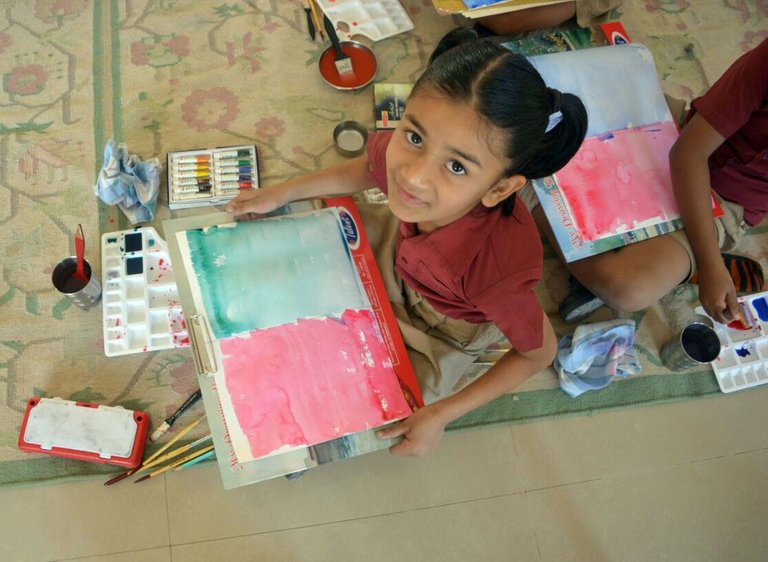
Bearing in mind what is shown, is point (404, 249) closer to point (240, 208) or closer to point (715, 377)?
point (240, 208)

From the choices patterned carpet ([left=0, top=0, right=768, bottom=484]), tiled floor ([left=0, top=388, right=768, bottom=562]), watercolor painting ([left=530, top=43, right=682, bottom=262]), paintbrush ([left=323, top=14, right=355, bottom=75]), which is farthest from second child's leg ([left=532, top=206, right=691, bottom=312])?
paintbrush ([left=323, top=14, right=355, bottom=75])

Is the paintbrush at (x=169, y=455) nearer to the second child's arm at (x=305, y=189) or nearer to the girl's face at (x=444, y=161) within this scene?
the second child's arm at (x=305, y=189)

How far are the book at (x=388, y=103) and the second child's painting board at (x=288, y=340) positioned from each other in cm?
41

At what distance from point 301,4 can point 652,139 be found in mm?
885

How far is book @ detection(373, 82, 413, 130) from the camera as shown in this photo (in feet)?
4.02

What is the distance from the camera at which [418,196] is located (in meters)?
0.63

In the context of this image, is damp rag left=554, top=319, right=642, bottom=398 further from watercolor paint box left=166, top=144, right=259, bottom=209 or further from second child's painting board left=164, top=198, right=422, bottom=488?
watercolor paint box left=166, top=144, right=259, bottom=209

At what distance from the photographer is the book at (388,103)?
48.3 inches

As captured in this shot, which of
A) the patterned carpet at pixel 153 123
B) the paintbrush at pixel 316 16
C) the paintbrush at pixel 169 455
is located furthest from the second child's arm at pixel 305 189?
the paintbrush at pixel 316 16

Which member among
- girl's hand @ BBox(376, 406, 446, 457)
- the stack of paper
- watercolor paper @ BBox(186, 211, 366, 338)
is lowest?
girl's hand @ BBox(376, 406, 446, 457)

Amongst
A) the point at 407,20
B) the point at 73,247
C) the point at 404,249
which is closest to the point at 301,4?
the point at 407,20

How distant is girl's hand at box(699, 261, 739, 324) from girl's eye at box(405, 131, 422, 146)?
658 millimetres

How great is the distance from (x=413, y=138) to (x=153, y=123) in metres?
0.81

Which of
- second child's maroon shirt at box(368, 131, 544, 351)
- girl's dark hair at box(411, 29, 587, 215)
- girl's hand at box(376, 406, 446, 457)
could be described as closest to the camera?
girl's dark hair at box(411, 29, 587, 215)
